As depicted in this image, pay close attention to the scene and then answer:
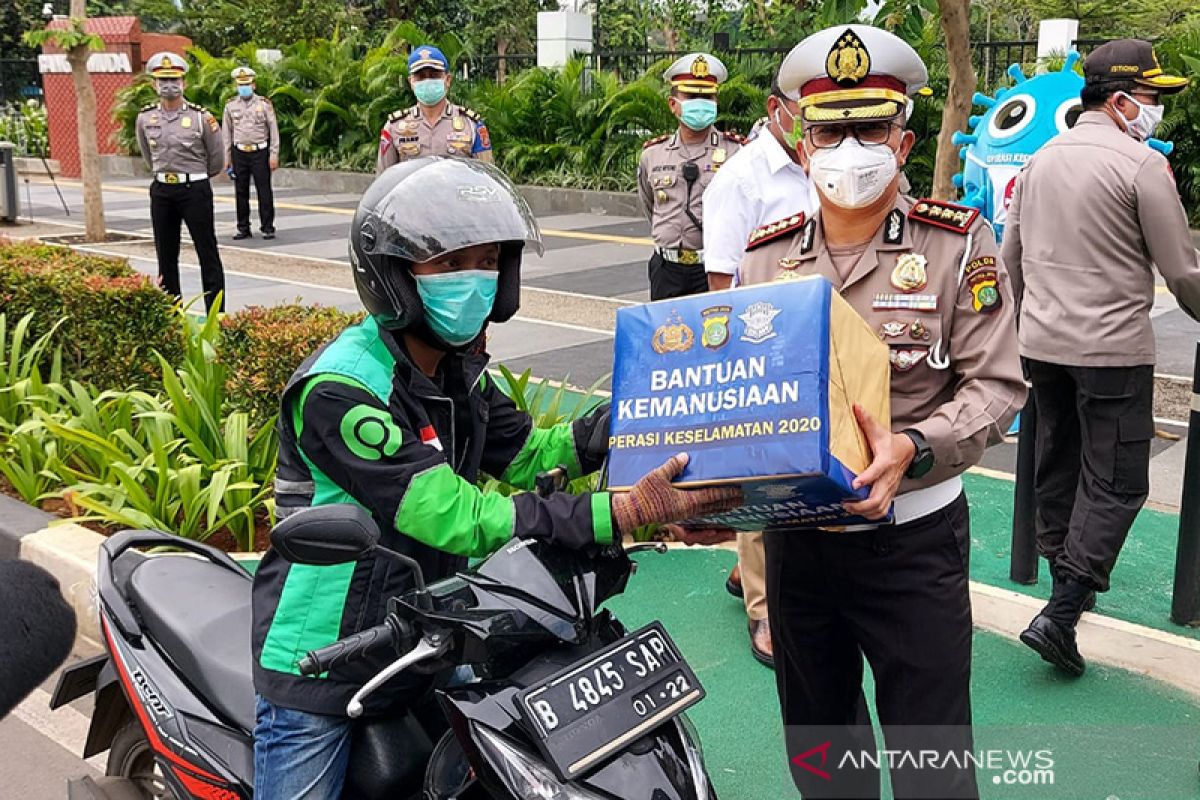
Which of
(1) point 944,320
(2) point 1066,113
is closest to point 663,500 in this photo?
(1) point 944,320

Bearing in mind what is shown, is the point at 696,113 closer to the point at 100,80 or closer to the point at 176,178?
the point at 176,178

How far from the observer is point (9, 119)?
28.5 metres

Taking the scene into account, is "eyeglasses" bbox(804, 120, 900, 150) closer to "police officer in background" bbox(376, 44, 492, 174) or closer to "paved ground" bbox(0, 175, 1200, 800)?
"paved ground" bbox(0, 175, 1200, 800)

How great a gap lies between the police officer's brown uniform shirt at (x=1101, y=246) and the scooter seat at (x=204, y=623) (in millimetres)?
2932

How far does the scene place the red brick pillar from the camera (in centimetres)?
2538

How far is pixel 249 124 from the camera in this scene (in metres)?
17.2

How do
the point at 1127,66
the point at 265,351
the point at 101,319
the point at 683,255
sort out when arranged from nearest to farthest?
1. the point at 1127,66
2. the point at 265,351
3. the point at 101,319
4. the point at 683,255

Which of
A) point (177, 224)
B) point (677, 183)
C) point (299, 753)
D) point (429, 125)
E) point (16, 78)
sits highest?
point (16, 78)

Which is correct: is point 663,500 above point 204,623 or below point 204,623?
above

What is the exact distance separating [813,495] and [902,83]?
1022 millimetres

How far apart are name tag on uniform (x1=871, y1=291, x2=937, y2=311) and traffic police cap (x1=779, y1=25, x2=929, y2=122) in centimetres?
39

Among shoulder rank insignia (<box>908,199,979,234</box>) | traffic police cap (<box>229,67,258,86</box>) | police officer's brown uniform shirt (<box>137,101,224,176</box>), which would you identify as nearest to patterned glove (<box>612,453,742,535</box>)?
shoulder rank insignia (<box>908,199,979,234</box>)

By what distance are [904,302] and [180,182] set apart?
9.68 m

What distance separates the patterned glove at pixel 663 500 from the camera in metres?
2.34
